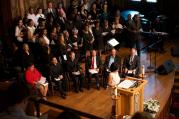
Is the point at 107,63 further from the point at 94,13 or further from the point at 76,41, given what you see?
the point at 94,13

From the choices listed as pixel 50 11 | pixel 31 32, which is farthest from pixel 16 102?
pixel 50 11

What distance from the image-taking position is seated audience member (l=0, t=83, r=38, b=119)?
10.5ft

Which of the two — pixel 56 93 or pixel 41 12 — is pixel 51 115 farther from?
pixel 41 12

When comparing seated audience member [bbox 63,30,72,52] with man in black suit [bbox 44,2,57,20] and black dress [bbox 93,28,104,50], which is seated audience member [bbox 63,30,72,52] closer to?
black dress [bbox 93,28,104,50]

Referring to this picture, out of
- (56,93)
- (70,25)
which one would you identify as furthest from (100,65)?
(70,25)

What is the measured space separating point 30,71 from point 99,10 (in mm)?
6180

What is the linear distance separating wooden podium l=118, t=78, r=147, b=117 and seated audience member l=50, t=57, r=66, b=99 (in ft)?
7.68

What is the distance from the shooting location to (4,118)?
3.15m

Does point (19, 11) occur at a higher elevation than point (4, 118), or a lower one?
higher

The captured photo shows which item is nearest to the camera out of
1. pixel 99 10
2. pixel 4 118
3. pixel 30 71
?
pixel 4 118

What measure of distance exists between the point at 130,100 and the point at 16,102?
4491mm

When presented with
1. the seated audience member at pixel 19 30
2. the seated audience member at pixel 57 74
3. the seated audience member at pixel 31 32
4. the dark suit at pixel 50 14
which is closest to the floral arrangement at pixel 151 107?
the seated audience member at pixel 57 74

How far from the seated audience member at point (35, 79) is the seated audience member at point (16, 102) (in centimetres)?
565

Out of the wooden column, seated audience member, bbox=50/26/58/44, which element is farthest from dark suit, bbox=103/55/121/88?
the wooden column
